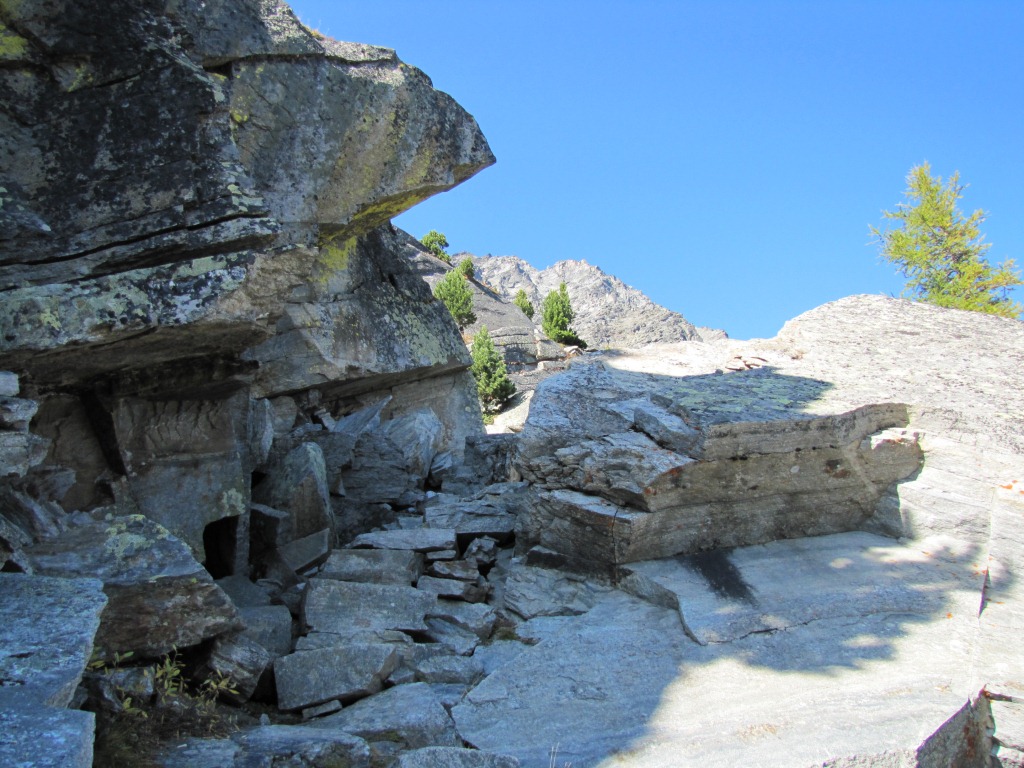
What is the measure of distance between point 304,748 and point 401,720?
75cm

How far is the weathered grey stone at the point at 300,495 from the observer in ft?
27.9

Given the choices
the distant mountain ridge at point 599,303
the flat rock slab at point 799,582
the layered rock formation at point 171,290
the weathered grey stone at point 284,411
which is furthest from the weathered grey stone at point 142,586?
the distant mountain ridge at point 599,303

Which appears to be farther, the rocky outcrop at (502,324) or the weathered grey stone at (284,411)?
the rocky outcrop at (502,324)

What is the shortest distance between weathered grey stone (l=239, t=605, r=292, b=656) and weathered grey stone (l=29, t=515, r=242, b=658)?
2.14ft

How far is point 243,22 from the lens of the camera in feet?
33.2

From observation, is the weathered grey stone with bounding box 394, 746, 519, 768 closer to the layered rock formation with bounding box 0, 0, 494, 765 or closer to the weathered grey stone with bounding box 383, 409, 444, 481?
the layered rock formation with bounding box 0, 0, 494, 765

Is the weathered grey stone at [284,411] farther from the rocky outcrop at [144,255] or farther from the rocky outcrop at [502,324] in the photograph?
the rocky outcrop at [502,324]

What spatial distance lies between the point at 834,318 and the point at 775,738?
6.55 metres

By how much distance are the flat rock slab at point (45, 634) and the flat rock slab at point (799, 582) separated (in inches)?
158

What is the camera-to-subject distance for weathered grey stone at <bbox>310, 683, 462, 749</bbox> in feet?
16.0

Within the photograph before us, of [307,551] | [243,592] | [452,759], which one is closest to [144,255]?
[243,592]

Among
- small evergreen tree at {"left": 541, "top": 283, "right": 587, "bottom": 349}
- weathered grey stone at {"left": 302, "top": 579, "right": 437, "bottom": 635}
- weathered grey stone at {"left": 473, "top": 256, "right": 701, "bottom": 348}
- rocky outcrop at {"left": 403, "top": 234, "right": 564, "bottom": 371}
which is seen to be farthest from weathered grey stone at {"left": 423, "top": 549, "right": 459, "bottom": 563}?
small evergreen tree at {"left": 541, "top": 283, "right": 587, "bottom": 349}

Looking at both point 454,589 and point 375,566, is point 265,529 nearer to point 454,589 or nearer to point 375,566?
point 375,566

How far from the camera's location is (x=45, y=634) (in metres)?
4.06
